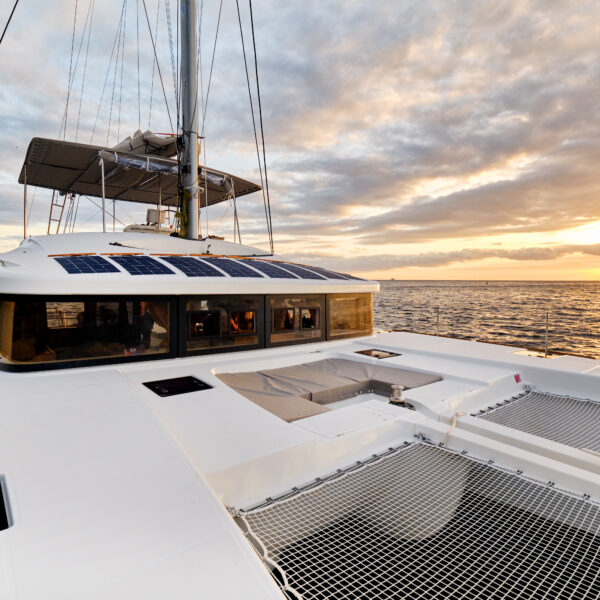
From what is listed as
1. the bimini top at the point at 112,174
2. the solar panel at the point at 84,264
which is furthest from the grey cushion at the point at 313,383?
the bimini top at the point at 112,174

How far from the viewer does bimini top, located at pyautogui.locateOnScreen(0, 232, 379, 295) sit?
4.54 m

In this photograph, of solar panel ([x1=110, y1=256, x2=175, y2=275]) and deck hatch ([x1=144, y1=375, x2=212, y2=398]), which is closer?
deck hatch ([x1=144, y1=375, x2=212, y2=398])

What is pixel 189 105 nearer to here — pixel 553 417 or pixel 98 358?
pixel 98 358

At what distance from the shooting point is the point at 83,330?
4.77 m

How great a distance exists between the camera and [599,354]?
22.5 m

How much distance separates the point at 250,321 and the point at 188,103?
5620 millimetres

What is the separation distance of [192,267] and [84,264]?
142 centimetres

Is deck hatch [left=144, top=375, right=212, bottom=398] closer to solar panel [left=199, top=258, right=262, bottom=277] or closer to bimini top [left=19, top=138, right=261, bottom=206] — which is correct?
solar panel [left=199, top=258, right=262, bottom=277]

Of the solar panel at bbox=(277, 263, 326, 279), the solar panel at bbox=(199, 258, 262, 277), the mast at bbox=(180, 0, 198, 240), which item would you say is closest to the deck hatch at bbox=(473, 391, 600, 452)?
the solar panel at bbox=(277, 263, 326, 279)

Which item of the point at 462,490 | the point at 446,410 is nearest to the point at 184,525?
the point at 462,490

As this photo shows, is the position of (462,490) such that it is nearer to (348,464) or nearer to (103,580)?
(348,464)

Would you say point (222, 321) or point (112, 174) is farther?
point (112, 174)

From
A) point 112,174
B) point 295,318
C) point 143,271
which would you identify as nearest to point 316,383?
point 295,318

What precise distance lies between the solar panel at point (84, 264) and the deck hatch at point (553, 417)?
477cm
